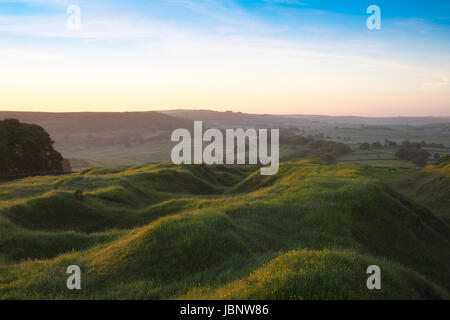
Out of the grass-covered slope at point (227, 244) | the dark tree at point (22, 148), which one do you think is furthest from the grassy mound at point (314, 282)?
the dark tree at point (22, 148)

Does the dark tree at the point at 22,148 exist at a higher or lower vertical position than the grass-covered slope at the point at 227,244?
higher

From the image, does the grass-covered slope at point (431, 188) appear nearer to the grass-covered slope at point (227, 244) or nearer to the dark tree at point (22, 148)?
the grass-covered slope at point (227, 244)

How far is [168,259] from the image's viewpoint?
13453 mm

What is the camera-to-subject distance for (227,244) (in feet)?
48.3

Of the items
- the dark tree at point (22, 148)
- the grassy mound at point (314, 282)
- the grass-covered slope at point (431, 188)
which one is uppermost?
the dark tree at point (22, 148)

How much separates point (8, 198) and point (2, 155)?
23.7 meters

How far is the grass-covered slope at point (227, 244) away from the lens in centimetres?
1034

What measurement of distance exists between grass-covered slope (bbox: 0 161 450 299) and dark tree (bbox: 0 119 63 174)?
62.8 feet

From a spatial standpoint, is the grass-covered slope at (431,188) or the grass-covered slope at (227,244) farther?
the grass-covered slope at (431,188)

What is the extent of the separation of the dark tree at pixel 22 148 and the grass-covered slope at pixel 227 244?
19.1 meters

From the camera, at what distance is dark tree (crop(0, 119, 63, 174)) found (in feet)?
163

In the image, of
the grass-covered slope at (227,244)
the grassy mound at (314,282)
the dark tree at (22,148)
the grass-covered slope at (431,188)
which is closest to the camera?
the grassy mound at (314,282)

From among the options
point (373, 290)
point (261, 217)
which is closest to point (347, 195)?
point (261, 217)
